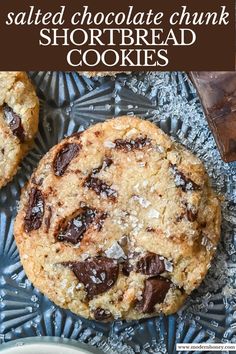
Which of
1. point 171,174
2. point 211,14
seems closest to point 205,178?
point 171,174

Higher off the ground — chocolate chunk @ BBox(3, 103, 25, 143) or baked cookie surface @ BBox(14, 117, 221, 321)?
chocolate chunk @ BBox(3, 103, 25, 143)

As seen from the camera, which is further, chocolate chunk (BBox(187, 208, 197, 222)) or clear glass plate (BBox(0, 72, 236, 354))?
clear glass plate (BBox(0, 72, 236, 354))

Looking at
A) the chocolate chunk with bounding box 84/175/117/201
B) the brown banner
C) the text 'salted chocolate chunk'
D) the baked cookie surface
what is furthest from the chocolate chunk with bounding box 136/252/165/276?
the brown banner

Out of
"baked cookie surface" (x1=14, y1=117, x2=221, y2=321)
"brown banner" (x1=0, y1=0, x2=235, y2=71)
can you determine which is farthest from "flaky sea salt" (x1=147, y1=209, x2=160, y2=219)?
"brown banner" (x1=0, y1=0, x2=235, y2=71)

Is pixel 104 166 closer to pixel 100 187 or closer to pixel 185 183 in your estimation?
pixel 100 187

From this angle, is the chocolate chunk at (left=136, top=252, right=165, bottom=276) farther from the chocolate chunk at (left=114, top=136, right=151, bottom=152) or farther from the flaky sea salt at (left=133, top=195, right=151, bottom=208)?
the chocolate chunk at (left=114, top=136, right=151, bottom=152)

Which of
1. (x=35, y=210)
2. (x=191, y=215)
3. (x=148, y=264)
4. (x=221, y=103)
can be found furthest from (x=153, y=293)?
(x=221, y=103)

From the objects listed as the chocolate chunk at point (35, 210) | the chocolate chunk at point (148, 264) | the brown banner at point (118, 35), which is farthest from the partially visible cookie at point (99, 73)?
the chocolate chunk at point (148, 264)

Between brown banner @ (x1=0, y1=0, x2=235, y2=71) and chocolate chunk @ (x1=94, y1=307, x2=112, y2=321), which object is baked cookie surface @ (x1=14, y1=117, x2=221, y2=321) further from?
brown banner @ (x1=0, y1=0, x2=235, y2=71)

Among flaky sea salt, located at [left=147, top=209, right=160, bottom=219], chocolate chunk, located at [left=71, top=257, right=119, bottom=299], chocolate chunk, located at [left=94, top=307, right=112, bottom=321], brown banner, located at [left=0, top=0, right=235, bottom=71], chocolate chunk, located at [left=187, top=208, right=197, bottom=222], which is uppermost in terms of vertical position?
brown banner, located at [left=0, top=0, right=235, bottom=71]
